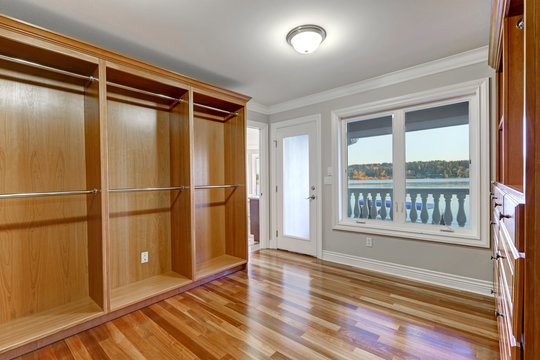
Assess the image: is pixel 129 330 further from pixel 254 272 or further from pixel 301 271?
pixel 301 271

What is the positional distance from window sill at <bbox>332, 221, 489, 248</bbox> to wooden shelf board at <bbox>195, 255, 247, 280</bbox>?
1.48m

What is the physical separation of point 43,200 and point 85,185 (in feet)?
1.03

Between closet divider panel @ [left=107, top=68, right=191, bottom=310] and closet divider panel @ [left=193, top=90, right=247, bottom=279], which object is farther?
closet divider panel @ [left=193, top=90, right=247, bottom=279]

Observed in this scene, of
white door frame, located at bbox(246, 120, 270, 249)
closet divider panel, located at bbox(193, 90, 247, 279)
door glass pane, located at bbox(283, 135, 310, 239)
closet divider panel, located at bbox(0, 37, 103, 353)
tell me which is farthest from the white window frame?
closet divider panel, located at bbox(0, 37, 103, 353)

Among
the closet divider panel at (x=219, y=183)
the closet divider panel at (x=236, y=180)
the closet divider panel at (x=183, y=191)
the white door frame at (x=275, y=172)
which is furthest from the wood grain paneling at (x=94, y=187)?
the white door frame at (x=275, y=172)

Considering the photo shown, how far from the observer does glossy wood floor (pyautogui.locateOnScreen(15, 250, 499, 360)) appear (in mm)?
1781

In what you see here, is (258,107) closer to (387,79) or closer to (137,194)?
(387,79)

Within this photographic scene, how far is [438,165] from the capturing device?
2.92 metres

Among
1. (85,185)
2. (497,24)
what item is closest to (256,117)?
(85,185)

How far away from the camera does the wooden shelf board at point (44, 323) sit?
177cm

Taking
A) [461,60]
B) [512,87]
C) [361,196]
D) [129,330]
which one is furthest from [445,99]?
[129,330]

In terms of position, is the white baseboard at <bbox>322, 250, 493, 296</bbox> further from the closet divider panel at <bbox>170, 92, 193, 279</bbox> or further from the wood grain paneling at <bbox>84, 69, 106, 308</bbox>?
the wood grain paneling at <bbox>84, 69, 106, 308</bbox>

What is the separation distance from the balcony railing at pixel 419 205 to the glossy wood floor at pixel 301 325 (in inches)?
30.5

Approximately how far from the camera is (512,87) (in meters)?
1.30
